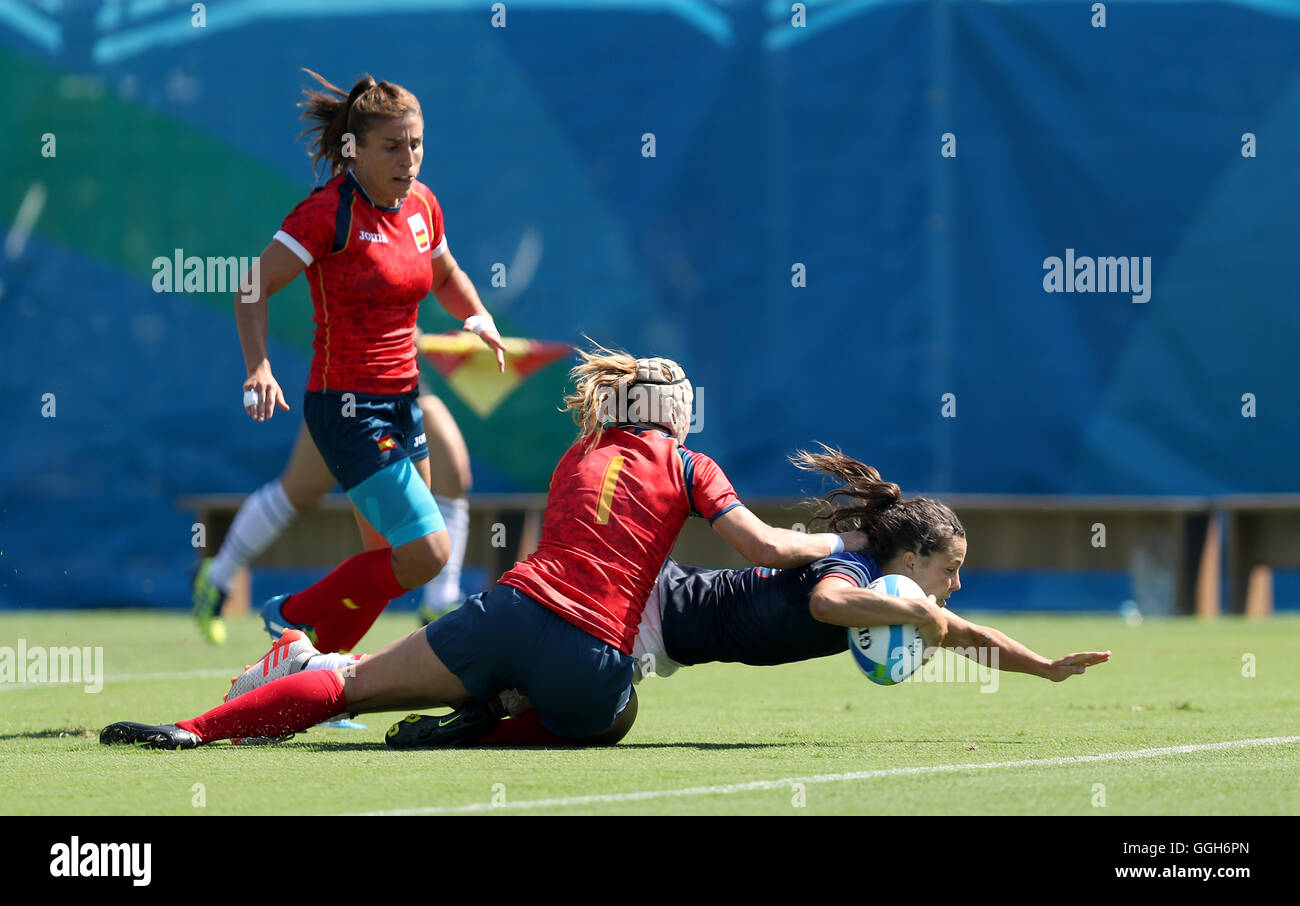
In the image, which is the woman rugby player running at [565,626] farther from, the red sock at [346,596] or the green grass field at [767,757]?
the red sock at [346,596]

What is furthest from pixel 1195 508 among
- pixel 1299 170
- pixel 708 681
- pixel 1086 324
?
pixel 708 681

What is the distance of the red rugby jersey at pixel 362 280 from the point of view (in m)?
4.99

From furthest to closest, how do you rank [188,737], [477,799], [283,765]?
[188,737] < [283,765] < [477,799]

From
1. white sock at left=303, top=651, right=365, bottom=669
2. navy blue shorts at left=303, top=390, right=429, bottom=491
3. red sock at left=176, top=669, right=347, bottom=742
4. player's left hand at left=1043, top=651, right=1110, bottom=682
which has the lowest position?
red sock at left=176, top=669, right=347, bottom=742

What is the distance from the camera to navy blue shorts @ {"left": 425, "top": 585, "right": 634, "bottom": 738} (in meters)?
4.09

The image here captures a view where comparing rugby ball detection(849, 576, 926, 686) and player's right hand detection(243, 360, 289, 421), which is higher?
→ player's right hand detection(243, 360, 289, 421)

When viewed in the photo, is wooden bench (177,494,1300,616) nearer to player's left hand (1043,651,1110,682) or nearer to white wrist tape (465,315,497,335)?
white wrist tape (465,315,497,335)

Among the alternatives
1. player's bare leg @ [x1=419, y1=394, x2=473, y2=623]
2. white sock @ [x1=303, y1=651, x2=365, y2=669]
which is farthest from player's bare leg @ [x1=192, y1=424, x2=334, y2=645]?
white sock @ [x1=303, y1=651, x2=365, y2=669]

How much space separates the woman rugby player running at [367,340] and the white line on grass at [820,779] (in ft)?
6.06

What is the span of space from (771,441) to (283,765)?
7.81 m

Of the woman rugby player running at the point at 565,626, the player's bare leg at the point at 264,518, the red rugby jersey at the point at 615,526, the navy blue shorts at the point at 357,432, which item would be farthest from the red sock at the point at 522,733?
the player's bare leg at the point at 264,518

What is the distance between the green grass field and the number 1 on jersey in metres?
0.59
